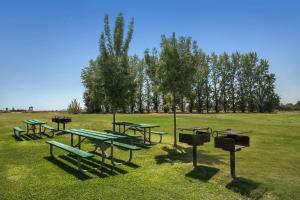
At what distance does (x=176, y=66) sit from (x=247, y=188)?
26.9 feet

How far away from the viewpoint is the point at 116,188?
25.4 feet

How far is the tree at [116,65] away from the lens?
17734 millimetres

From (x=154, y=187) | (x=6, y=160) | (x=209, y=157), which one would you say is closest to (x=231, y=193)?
(x=154, y=187)

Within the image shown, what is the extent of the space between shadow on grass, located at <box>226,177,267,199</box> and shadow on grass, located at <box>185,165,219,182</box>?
0.77 metres

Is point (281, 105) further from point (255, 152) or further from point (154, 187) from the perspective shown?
point (154, 187)

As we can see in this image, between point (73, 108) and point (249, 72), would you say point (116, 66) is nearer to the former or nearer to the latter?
point (73, 108)

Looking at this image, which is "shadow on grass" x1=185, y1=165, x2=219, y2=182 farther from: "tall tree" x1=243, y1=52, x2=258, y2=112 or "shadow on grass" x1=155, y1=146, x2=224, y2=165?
"tall tree" x1=243, y1=52, x2=258, y2=112

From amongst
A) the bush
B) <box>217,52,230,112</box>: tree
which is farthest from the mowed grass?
<box>217,52,230,112</box>: tree

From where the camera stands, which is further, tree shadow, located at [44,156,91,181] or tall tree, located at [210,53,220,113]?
tall tree, located at [210,53,220,113]

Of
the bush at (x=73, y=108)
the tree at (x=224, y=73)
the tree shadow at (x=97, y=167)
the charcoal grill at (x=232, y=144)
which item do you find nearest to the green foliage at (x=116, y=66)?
the tree shadow at (x=97, y=167)

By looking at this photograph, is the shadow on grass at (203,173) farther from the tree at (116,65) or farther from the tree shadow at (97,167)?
the tree at (116,65)

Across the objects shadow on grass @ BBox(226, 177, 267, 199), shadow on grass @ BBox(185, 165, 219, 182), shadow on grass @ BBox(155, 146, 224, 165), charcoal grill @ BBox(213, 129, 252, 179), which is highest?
charcoal grill @ BBox(213, 129, 252, 179)

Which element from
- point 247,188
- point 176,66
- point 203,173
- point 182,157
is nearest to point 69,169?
point 203,173

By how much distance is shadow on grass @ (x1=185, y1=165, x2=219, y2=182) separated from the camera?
8.79 meters
